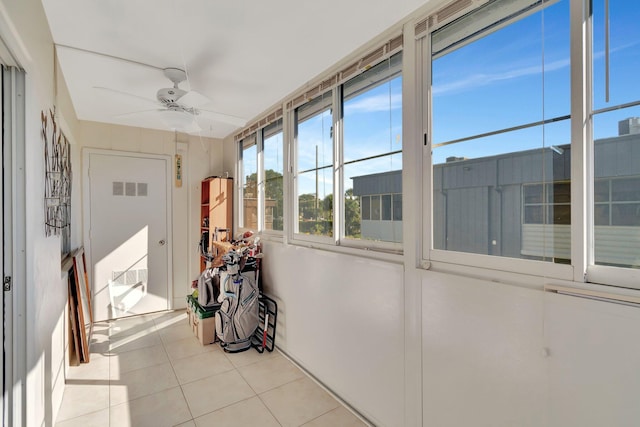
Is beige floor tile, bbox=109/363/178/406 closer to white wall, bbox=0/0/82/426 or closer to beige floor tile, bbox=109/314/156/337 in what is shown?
white wall, bbox=0/0/82/426

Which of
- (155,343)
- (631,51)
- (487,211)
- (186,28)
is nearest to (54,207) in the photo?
(186,28)

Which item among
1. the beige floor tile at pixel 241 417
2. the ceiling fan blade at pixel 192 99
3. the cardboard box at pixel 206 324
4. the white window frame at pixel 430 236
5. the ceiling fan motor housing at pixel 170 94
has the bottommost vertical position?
the beige floor tile at pixel 241 417

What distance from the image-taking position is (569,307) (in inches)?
47.3

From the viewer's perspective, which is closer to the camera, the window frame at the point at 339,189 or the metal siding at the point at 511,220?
the metal siding at the point at 511,220

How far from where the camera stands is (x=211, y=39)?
6.71ft

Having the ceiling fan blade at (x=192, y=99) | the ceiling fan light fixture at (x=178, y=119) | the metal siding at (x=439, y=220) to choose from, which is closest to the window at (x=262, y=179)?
the ceiling fan light fixture at (x=178, y=119)

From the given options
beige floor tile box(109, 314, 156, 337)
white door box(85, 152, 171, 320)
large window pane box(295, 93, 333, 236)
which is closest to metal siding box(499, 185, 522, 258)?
large window pane box(295, 93, 333, 236)

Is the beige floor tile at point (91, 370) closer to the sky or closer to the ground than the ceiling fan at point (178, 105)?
closer to the ground

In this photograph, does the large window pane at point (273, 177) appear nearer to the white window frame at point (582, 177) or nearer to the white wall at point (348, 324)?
the white wall at point (348, 324)

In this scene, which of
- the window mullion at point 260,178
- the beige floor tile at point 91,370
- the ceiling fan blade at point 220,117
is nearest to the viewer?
the ceiling fan blade at point 220,117

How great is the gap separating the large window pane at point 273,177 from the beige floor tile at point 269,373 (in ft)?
4.30

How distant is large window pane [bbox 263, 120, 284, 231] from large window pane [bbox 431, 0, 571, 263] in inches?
75.3

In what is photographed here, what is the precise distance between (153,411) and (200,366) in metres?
0.64

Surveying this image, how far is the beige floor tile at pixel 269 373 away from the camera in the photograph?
254cm
